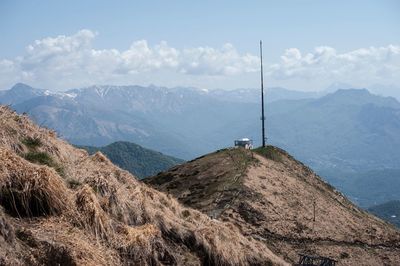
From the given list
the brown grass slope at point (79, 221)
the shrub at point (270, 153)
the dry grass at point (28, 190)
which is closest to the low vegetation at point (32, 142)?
the brown grass slope at point (79, 221)

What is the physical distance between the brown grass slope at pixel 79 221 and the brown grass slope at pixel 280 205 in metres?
18.3

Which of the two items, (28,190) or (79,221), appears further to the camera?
(79,221)

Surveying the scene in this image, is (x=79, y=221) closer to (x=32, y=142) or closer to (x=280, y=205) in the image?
(x=32, y=142)

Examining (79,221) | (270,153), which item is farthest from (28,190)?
(270,153)

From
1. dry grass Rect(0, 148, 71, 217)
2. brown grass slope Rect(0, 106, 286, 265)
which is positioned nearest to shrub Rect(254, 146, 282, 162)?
brown grass slope Rect(0, 106, 286, 265)

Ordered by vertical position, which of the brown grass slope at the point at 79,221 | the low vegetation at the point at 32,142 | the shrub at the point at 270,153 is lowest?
the shrub at the point at 270,153

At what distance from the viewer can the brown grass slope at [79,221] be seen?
1116 cm

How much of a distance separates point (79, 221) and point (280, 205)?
35.1 metres

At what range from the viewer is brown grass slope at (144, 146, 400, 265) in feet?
125

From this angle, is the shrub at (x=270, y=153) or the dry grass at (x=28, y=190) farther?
the shrub at (x=270, y=153)

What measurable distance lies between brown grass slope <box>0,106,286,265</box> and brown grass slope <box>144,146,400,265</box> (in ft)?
60.0

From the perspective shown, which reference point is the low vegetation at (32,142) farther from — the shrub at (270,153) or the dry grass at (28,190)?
the shrub at (270,153)

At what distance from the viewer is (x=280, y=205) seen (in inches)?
1791

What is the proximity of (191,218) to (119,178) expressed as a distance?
3573 mm
